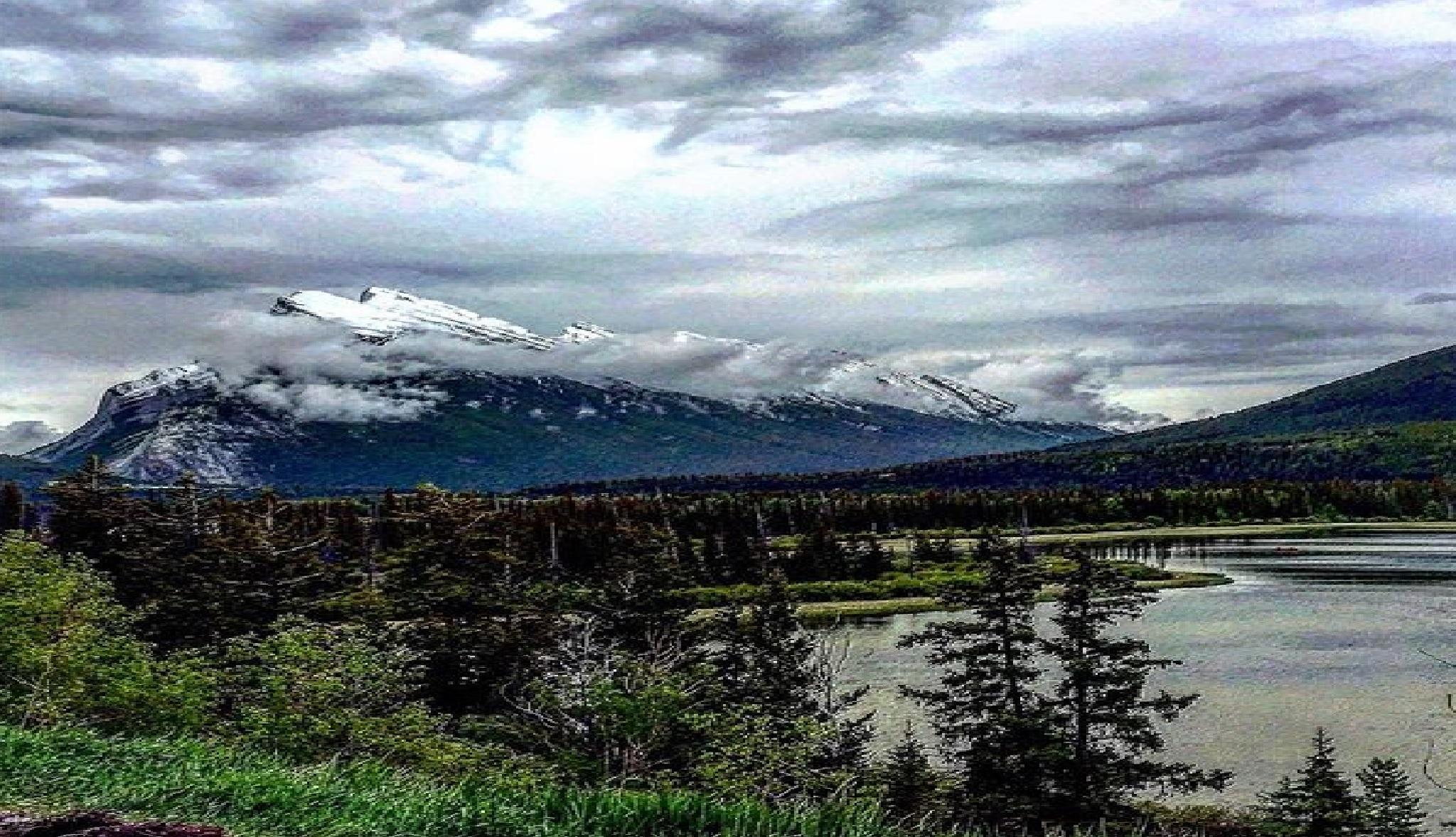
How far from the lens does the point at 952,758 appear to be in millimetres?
42469

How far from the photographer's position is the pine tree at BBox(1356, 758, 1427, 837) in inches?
1199

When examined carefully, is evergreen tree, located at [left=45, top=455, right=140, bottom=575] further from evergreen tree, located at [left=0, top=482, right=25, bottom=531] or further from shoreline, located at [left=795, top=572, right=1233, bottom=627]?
shoreline, located at [left=795, top=572, right=1233, bottom=627]

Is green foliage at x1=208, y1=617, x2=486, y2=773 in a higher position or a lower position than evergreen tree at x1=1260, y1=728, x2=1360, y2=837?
higher

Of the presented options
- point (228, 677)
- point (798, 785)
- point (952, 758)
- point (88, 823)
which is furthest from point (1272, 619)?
point (88, 823)

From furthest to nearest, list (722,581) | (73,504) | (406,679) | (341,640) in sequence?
(722,581), (73,504), (406,679), (341,640)

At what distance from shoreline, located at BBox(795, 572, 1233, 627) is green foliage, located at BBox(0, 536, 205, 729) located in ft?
207

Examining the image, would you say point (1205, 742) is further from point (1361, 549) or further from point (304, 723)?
point (1361, 549)

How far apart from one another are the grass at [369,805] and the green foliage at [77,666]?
14019 millimetres

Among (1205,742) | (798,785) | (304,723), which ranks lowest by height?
(1205,742)

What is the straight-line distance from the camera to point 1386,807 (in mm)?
32062

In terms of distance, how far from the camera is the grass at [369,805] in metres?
9.92

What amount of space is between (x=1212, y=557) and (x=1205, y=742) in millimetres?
113645

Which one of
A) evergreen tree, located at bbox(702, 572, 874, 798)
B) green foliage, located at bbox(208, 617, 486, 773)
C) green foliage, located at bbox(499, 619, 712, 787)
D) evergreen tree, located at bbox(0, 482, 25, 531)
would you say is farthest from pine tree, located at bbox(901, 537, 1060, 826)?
evergreen tree, located at bbox(0, 482, 25, 531)

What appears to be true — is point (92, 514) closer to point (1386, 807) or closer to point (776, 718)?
point (776, 718)
